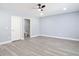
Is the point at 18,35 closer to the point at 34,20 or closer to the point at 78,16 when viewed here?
the point at 34,20

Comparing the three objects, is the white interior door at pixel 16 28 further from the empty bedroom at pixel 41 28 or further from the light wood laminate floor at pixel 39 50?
the light wood laminate floor at pixel 39 50

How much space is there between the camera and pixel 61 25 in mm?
6781

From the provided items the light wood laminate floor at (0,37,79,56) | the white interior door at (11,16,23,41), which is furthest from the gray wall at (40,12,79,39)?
the white interior door at (11,16,23,41)

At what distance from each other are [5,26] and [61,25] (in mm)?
4653

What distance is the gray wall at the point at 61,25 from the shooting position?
5.95 m

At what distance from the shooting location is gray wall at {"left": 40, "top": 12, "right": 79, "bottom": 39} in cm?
595

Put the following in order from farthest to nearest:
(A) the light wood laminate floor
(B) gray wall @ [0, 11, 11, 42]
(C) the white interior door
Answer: (C) the white interior door, (B) gray wall @ [0, 11, 11, 42], (A) the light wood laminate floor

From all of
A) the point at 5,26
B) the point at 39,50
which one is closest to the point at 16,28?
the point at 5,26

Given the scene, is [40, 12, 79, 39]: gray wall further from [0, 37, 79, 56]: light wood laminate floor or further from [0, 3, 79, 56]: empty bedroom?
[0, 37, 79, 56]: light wood laminate floor

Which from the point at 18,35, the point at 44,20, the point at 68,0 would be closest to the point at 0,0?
the point at 68,0

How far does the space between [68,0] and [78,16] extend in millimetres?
4834

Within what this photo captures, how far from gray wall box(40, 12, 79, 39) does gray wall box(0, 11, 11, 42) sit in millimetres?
3901

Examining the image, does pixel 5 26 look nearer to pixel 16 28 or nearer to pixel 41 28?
pixel 16 28

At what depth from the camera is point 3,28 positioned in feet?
16.6
